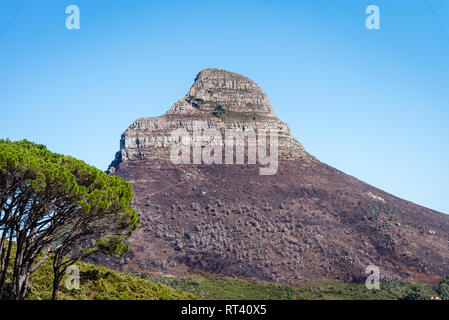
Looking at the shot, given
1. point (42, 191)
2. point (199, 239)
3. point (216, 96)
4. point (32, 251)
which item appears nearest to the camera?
point (42, 191)

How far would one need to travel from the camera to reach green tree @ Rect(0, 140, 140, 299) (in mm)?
25203

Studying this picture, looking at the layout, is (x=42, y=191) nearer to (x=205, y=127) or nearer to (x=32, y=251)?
(x=32, y=251)

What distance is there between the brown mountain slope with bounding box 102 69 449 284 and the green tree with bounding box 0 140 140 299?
51.4m

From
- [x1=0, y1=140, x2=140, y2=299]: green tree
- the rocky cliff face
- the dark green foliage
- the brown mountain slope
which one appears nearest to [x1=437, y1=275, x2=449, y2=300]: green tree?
the dark green foliage

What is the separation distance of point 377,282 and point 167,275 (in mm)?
31004

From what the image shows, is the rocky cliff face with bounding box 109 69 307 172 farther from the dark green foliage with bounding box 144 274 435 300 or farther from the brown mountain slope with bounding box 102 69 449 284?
the dark green foliage with bounding box 144 274 435 300

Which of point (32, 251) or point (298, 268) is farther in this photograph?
point (298, 268)

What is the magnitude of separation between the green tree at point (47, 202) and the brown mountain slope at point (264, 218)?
169 feet

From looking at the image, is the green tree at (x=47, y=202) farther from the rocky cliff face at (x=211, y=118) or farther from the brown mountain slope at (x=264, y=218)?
the rocky cliff face at (x=211, y=118)

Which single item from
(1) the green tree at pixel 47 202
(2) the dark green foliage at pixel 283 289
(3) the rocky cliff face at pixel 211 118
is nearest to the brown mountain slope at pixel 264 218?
(3) the rocky cliff face at pixel 211 118

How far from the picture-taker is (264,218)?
320ft

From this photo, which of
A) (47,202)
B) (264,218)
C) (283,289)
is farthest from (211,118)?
(47,202)
